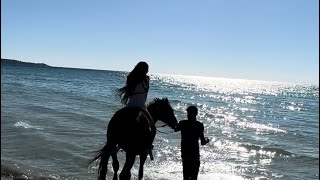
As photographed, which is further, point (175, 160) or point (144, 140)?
point (175, 160)

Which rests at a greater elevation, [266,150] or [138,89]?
[138,89]

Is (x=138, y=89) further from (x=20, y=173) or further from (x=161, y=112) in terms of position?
(x=20, y=173)

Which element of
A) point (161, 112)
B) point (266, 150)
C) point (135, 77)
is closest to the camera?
point (135, 77)

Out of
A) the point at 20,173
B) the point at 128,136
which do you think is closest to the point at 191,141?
the point at 128,136

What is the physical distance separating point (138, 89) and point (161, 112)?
1.50 m

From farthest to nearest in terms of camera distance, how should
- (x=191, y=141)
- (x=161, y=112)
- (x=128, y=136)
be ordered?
(x=161, y=112)
(x=191, y=141)
(x=128, y=136)

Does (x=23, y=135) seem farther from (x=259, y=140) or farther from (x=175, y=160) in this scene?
(x=259, y=140)

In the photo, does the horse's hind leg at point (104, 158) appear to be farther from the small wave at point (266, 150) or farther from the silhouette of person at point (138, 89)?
the small wave at point (266, 150)

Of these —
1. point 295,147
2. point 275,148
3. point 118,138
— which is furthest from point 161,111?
point 295,147

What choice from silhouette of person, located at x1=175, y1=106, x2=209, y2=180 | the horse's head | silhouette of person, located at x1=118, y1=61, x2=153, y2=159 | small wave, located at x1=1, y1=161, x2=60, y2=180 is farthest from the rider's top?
small wave, located at x1=1, y1=161, x2=60, y2=180

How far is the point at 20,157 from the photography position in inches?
524

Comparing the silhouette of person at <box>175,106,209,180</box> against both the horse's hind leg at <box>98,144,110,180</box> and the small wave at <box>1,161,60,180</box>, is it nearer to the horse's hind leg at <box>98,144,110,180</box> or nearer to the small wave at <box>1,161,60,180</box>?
the horse's hind leg at <box>98,144,110,180</box>

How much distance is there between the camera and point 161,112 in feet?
28.6

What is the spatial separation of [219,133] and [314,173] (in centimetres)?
918
